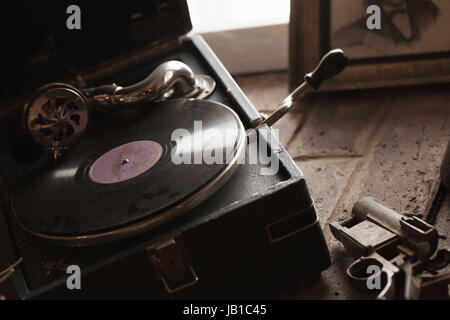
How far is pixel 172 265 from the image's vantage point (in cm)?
100

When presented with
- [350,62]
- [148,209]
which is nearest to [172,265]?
[148,209]

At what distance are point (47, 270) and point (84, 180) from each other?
22 cm

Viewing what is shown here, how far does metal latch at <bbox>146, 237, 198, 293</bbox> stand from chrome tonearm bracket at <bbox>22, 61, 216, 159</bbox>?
1.48 ft

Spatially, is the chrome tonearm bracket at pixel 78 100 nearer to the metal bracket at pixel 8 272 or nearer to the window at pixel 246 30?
the metal bracket at pixel 8 272

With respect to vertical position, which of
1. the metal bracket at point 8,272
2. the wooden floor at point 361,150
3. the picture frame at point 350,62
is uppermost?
the picture frame at point 350,62

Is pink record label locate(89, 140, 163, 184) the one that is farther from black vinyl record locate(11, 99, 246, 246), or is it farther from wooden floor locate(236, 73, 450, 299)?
wooden floor locate(236, 73, 450, 299)

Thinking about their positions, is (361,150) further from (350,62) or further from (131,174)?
(131,174)

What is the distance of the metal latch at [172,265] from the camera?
98 cm

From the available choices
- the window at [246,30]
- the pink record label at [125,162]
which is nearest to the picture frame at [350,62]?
the window at [246,30]

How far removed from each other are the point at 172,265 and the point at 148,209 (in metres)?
0.11

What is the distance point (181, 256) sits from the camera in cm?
100

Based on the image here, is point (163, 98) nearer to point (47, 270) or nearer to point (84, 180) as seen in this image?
point (84, 180)
